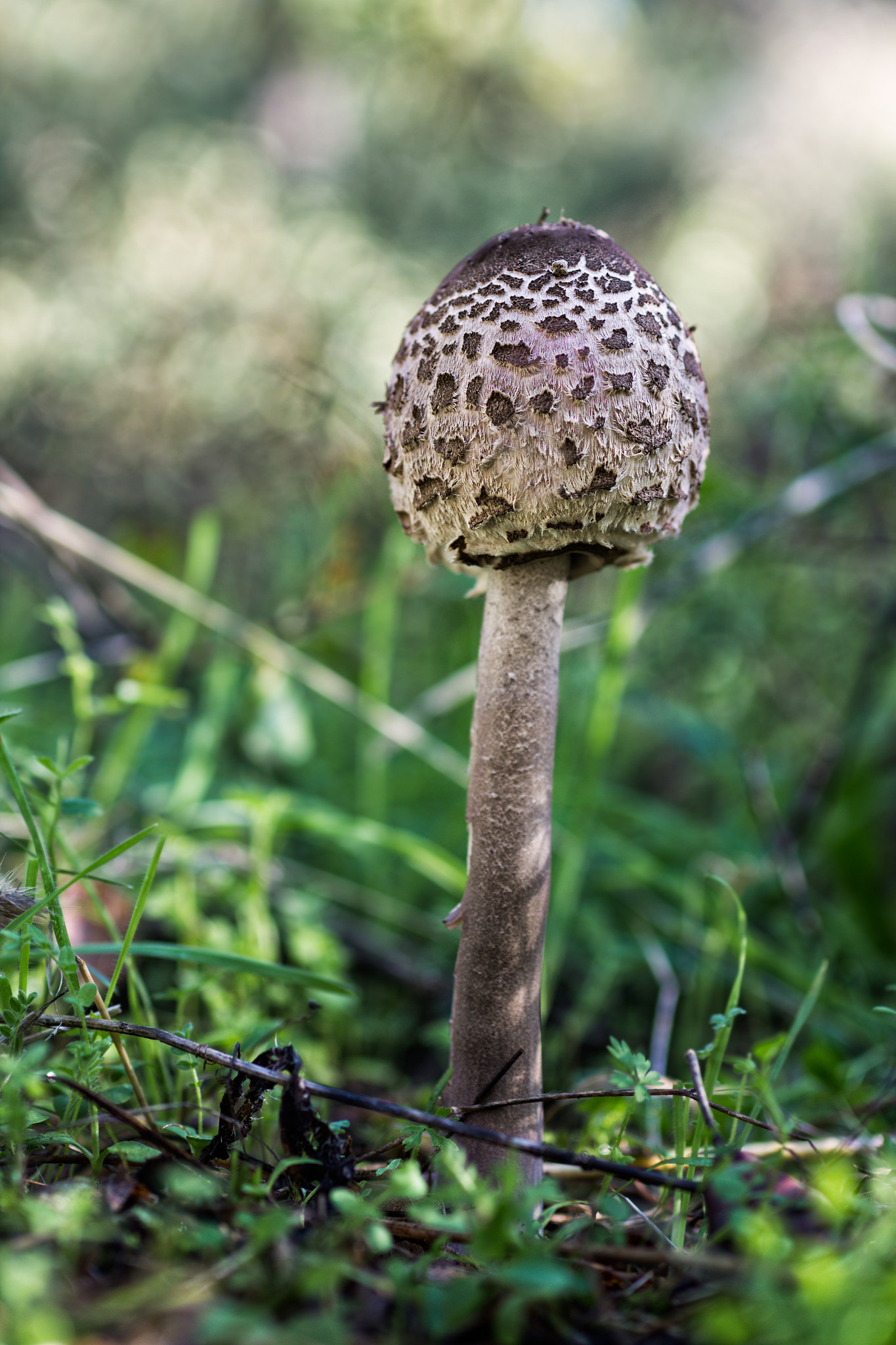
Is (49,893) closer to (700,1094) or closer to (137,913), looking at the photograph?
(137,913)

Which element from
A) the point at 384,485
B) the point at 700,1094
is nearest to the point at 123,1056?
the point at 700,1094

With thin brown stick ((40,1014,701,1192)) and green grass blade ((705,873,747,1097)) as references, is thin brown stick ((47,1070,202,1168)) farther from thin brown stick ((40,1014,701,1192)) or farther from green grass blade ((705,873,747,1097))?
green grass blade ((705,873,747,1097))

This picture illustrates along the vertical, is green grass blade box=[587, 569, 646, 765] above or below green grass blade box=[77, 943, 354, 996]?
above

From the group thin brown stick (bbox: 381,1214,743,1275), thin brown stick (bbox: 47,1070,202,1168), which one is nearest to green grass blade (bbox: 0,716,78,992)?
thin brown stick (bbox: 47,1070,202,1168)

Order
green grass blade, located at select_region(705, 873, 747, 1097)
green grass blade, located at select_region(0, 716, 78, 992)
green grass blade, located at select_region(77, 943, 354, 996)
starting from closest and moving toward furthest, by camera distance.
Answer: green grass blade, located at select_region(0, 716, 78, 992)
green grass blade, located at select_region(705, 873, 747, 1097)
green grass blade, located at select_region(77, 943, 354, 996)

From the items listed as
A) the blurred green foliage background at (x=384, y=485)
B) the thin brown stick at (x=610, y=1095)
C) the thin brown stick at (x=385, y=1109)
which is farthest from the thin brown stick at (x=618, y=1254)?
the blurred green foliage background at (x=384, y=485)

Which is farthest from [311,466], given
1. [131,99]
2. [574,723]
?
[131,99]
